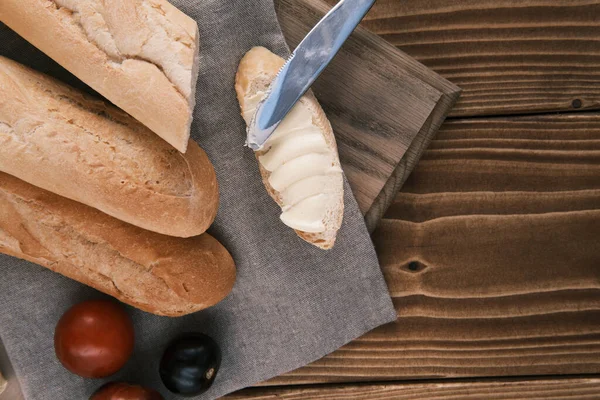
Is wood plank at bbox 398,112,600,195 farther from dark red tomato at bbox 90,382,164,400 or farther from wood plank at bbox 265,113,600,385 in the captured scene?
dark red tomato at bbox 90,382,164,400

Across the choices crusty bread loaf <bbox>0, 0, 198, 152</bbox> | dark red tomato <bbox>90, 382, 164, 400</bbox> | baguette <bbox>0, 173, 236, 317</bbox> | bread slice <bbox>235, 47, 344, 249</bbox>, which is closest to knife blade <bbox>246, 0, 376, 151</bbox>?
bread slice <bbox>235, 47, 344, 249</bbox>

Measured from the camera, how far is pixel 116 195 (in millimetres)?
1064

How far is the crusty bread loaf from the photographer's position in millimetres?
996

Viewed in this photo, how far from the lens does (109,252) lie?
1.17 meters

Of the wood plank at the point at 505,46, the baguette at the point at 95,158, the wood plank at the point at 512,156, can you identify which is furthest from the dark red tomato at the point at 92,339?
the wood plank at the point at 505,46

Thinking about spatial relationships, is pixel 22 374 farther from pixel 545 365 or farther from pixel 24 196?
pixel 545 365

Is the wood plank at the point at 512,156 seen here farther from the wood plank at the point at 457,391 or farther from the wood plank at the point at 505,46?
the wood plank at the point at 457,391

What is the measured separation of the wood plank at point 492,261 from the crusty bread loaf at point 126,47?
661 mm

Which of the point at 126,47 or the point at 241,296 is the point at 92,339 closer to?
the point at 241,296

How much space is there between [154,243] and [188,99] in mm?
349

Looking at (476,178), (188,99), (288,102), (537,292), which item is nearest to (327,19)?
(288,102)

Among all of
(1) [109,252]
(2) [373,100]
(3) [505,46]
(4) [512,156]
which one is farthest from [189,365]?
(3) [505,46]

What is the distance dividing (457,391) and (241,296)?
672 millimetres

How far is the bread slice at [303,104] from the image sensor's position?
1.17m
